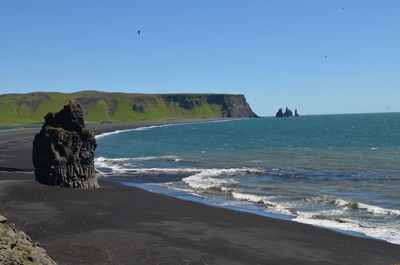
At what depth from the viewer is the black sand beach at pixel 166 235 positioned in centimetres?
1784

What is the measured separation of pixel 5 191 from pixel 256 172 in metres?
27.9

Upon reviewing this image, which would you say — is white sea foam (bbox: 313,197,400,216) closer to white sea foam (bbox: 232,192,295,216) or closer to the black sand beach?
white sea foam (bbox: 232,192,295,216)

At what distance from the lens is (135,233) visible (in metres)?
21.2

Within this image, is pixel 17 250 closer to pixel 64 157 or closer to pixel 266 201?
pixel 64 157

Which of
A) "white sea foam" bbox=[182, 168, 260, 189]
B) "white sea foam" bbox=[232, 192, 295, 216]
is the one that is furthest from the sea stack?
"white sea foam" bbox=[232, 192, 295, 216]

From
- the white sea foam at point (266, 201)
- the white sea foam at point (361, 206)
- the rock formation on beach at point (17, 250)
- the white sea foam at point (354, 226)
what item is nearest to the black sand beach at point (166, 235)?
the white sea foam at point (354, 226)

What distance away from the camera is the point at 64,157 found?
33.8 m

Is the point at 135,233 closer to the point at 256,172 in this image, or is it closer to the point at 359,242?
the point at 359,242

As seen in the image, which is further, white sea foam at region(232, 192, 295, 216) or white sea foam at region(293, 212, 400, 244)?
white sea foam at region(232, 192, 295, 216)

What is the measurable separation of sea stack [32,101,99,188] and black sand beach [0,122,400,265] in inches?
→ 124

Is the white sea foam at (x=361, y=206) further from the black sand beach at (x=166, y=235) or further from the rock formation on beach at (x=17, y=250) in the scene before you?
the rock formation on beach at (x=17, y=250)

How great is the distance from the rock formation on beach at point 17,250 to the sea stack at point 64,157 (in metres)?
21.6

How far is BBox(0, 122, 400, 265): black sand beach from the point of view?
1784 centimetres

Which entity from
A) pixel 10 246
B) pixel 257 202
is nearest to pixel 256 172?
pixel 257 202
